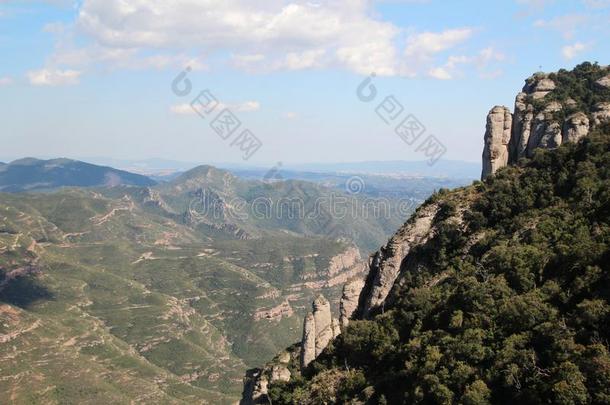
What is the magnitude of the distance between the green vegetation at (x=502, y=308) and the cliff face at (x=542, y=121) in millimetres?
3534

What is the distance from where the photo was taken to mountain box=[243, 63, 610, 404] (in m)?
32.5

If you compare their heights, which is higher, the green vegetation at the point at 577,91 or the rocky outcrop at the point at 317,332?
the green vegetation at the point at 577,91

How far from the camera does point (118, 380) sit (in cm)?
16138

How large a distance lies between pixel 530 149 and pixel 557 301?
25.5 metres

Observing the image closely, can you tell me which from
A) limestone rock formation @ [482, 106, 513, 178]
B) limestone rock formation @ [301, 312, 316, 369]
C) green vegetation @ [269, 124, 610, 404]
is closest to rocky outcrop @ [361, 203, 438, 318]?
green vegetation @ [269, 124, 610, 404]

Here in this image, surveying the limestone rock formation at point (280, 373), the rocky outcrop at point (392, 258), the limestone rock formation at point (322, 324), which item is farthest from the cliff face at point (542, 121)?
the limestone rock formation at point (280, 373)

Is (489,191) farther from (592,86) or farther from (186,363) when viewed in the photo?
(186,363)

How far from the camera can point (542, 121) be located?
58.4 meters

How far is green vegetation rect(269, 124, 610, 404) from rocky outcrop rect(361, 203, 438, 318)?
152cm

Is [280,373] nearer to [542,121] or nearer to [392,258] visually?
[392,258]

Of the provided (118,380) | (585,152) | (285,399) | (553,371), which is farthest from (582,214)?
(118,380)

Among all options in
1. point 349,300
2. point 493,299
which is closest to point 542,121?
point 349,300

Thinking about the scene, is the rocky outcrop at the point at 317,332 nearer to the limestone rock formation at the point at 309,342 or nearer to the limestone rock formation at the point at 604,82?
the limestone rock formation at the point at 309,342

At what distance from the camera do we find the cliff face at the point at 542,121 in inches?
2205
